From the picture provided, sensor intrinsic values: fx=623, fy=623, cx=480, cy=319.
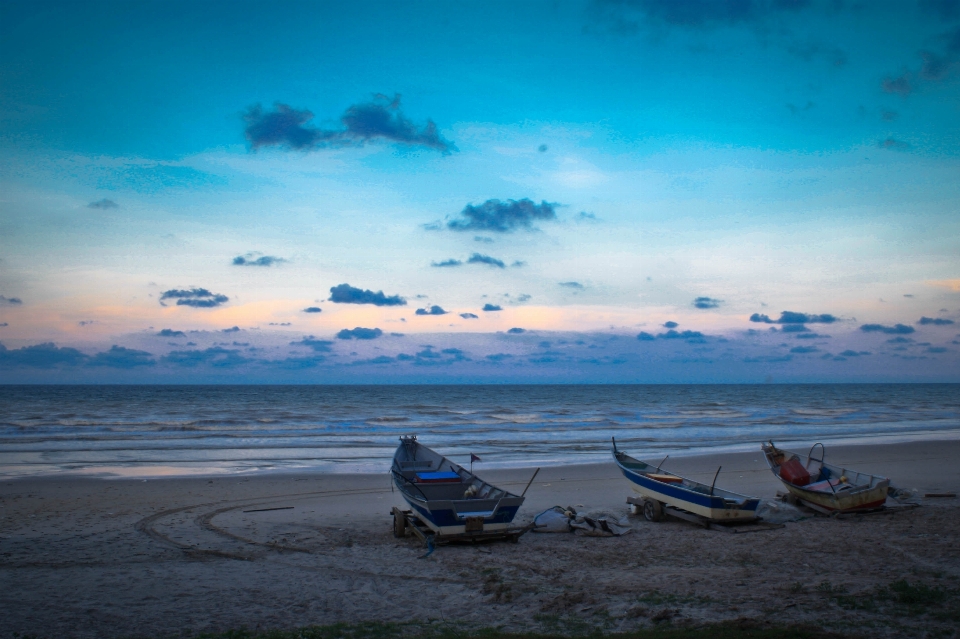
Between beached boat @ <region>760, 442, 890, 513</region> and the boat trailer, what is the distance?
6.51 m

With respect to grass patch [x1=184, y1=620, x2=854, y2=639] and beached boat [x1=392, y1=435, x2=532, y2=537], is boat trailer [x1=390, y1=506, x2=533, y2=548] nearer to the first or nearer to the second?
beached boat [x1=392, y1=435, x2=532, y2=537]

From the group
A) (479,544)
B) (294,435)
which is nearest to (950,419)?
(294,435)

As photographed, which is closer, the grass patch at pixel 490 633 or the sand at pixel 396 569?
the grass patch at pixel 490 633

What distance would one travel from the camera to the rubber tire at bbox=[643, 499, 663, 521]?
13.2 metres

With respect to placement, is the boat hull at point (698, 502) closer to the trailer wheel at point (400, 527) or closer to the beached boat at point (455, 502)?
the beached boat at point (455, 502)

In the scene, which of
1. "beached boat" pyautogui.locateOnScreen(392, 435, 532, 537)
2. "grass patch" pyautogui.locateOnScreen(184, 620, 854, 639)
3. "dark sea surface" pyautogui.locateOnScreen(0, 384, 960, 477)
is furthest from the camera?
"dark sea surface" pyautogui.locateOnScreen(0, 384, 960, 477)

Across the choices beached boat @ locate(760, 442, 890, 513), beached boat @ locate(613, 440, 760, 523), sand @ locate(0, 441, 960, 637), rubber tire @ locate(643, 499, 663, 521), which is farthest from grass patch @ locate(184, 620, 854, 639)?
beached boat @ locate(760, 442, 890, 513)

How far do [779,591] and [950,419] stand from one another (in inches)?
2030

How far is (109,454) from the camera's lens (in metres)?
25.8

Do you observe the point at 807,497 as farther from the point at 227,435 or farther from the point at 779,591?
the point at 227,435

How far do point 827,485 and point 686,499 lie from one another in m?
3.85

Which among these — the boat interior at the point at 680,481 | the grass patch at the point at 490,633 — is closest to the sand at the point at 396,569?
the grass patch at the point at 490,633

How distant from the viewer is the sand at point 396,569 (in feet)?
24.7

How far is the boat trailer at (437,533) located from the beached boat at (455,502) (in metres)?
0.02
